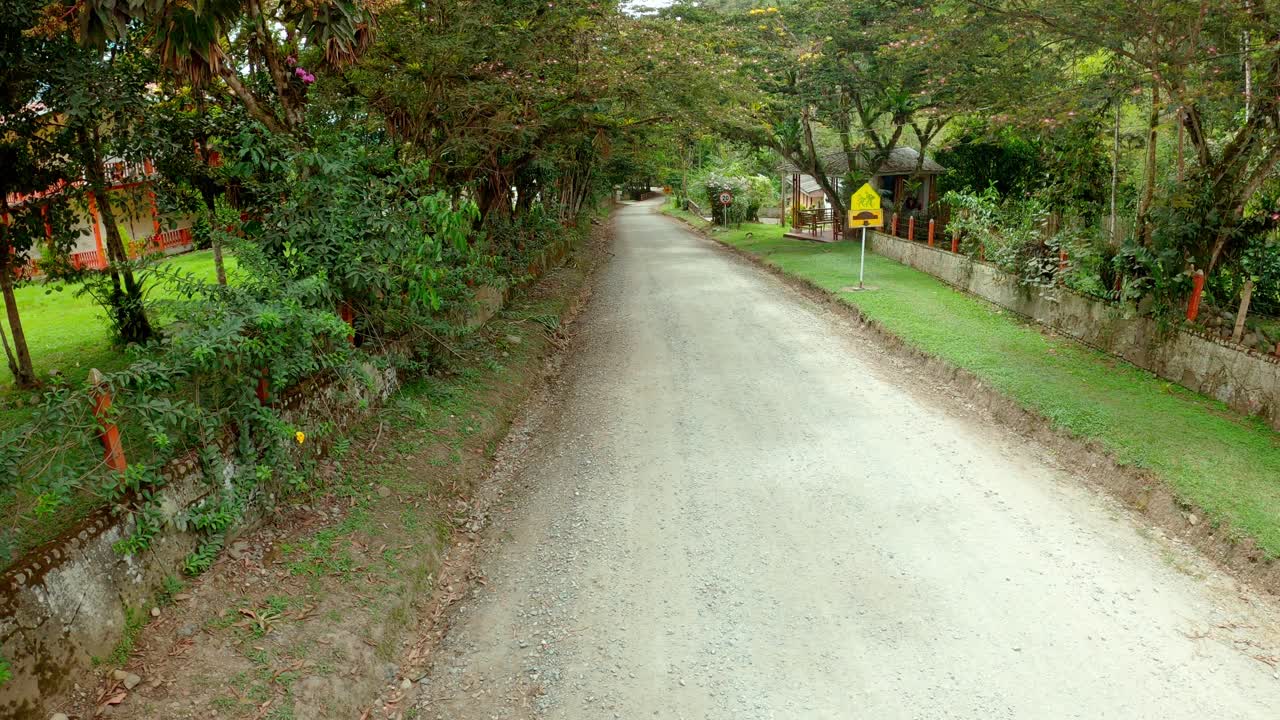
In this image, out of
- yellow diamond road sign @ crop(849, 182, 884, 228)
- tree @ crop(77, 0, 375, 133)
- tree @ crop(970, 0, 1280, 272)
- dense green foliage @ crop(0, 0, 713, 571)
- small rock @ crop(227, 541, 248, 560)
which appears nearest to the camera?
dense green foliage @ crop(0, 0, 713, 571)

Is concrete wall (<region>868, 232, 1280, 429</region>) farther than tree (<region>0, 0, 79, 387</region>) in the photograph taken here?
Yes

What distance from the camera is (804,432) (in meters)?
9.25

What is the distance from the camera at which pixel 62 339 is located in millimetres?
12148

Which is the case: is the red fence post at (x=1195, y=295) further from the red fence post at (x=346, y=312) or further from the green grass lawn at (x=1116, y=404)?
the red fence post at (x=346, y=312)

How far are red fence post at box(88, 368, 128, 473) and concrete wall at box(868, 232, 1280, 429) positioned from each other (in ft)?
34.6

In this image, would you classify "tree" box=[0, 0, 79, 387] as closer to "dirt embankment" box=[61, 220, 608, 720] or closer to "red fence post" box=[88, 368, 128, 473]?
"dirt embankment" box=[61, 220, 608, 720]

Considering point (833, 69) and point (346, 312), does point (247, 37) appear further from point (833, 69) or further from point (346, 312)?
point (833, 69)

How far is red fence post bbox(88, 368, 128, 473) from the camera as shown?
4.60 meters

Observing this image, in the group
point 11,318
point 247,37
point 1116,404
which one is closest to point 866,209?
point 1116,404

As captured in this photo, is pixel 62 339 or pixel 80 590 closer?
pixel 80 590

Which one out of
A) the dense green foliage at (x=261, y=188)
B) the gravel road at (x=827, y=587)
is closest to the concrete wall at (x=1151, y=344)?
the gravel road at (x=827, y=587)

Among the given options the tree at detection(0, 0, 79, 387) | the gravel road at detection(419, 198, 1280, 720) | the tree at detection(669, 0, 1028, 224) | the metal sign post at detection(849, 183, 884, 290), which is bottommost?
the gravel road at detection(419, 198, 1280, 720)

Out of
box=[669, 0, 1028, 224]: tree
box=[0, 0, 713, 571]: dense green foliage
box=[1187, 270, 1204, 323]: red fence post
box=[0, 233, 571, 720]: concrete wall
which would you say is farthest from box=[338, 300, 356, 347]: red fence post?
box=[669, 0, 1028, 224]: tree

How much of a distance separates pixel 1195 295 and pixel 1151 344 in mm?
901
